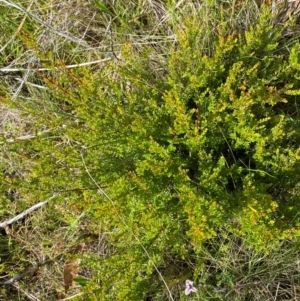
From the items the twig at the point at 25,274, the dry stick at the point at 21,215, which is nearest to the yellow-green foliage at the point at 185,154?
the dry stick at the point at 21,215

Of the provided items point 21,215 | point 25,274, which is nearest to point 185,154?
point 21,215

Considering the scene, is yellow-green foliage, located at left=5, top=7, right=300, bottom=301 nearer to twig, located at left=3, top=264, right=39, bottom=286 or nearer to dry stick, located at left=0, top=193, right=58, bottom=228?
dry stick, located at left=0, top=193, right=58, bottom=228

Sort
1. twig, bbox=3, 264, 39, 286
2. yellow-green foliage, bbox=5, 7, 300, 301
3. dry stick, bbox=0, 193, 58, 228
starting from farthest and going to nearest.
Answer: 1. twig, bbox=3, 264, 39, 286
2. dry stick, bbox=0, 193, 58, 228
3. yellow-green foliage, bbox=5, 7, 300, 301

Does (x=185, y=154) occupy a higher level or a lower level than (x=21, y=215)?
higher

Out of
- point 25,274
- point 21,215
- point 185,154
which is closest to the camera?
point 185,154

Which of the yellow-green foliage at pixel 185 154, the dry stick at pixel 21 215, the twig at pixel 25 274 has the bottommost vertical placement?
the twig at pixel 25 274

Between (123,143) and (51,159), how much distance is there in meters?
0.31

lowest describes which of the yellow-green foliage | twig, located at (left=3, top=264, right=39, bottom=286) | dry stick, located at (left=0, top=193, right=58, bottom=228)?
twig, located at (left=3, top=264, right=39, bottom=286)

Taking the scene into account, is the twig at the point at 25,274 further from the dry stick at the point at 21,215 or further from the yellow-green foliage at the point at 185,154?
the yellow-green foliage at the point at 185,154

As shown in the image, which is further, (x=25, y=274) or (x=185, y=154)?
(x=25, y=274)

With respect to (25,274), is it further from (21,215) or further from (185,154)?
(185,154)

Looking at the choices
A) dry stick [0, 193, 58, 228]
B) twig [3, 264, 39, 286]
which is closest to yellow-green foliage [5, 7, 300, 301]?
dry stick [0, 193, 58, 228]

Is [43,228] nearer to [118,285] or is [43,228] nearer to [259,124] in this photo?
[118,285]

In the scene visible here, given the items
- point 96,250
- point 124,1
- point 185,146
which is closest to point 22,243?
point 96,250
